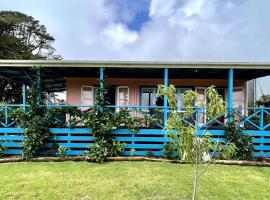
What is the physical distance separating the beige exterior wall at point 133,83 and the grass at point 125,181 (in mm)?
4849

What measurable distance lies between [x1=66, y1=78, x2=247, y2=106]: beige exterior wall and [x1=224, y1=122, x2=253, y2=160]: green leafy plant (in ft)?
14.2

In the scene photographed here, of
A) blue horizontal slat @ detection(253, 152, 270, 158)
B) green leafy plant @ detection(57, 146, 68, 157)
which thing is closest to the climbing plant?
green leafy plant @ detection(57, 146, 68, 157)

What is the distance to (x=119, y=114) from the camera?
8328 millimetres

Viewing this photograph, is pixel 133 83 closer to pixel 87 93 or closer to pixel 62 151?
pixel 87 93

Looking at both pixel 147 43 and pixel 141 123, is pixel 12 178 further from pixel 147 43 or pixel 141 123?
pixel 147 43

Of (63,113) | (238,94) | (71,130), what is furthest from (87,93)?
(238,94)

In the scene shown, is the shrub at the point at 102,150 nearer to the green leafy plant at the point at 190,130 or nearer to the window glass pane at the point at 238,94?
the green leafy plant at the point at 190,130

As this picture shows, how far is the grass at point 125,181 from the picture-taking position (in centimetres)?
516

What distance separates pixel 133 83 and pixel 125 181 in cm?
676

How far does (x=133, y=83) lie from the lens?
12.3m

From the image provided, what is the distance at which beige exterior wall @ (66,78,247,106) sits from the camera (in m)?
12.2

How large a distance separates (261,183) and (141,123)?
3.60 metres

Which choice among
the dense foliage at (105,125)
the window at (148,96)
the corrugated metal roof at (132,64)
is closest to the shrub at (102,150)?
the dense foliage at (105,125)

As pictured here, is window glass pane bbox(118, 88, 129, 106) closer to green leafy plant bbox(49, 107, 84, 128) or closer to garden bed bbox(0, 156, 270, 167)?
green leafy plant bbox(49, 107, 84, 128)
